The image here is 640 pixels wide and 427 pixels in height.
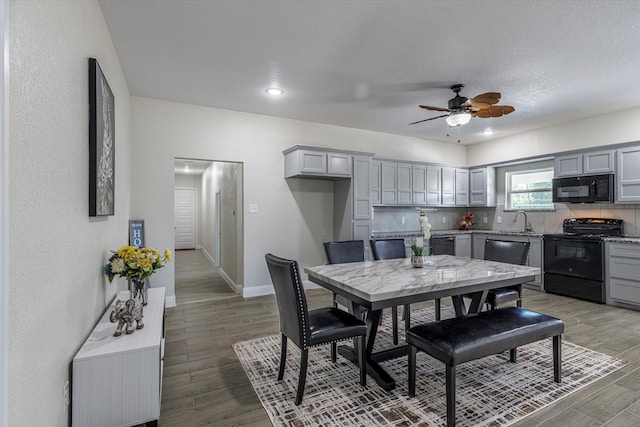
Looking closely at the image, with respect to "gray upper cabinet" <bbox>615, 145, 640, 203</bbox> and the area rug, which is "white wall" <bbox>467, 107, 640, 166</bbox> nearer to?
"gray upper cabinet" <bbox>615, 145, 640, 203</bbox>

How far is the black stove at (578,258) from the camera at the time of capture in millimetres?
4418

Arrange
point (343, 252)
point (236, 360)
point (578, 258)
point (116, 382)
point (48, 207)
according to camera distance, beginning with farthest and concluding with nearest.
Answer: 1. point (578, 258)
2. point (343, 252)
3. point (236, 360)
4. point (116, 382)
5. point (48, 207)

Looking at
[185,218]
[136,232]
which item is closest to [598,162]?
[136,232]

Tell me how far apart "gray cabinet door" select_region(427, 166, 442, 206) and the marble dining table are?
329 centimetres

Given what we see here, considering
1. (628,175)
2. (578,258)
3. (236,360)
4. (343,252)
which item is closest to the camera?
(236,360)

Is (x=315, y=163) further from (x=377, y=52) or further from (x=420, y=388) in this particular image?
(x=420, y=388)

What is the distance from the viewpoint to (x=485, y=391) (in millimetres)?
2244

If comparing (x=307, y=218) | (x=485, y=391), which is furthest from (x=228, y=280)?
(x=485, y=391)

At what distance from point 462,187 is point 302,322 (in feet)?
18.4

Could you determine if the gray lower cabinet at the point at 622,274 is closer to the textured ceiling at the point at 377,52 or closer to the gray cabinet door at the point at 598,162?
the gray cabinet door at the point at 598,162

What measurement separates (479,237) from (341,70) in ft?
14.5

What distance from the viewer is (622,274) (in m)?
Result: 4.19

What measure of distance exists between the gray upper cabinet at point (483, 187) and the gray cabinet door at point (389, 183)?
1993 mm

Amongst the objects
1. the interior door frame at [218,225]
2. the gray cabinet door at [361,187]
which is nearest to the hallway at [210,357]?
the gray cabinet door at [361,187]
